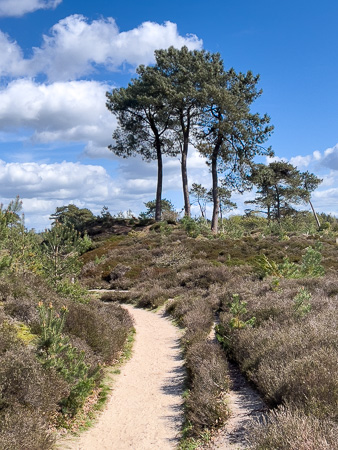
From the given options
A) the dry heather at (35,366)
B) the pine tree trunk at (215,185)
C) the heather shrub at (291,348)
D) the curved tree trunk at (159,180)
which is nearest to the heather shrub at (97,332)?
the dry heather at (35,366)

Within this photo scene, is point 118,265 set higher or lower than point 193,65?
lower

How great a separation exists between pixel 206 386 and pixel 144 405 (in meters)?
1.24

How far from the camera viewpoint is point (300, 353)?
6.12m

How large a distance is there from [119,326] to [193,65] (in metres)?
28.4

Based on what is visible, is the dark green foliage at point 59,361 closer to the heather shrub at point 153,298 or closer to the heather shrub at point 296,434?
the heather shrub at point 296,434

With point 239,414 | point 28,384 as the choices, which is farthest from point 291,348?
point 28,384

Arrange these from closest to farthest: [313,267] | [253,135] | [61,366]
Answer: [61,366] < [313,267] < [253,135]

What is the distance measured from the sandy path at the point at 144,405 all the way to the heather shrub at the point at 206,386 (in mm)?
360

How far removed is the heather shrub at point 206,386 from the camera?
5.46 metres

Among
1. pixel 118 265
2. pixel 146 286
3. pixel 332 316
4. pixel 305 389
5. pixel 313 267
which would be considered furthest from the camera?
pixel 118 265

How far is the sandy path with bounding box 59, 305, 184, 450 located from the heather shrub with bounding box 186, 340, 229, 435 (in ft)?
1.18

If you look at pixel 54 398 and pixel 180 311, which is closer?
pixel 54 398

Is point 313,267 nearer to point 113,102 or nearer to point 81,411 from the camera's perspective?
point 81,411

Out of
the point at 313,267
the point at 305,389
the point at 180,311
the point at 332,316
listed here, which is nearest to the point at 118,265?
the point at 180,311
